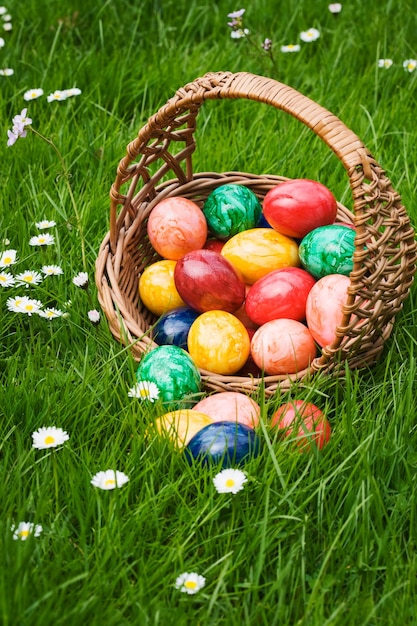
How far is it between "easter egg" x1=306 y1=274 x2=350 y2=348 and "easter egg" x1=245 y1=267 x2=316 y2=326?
55 millimetres

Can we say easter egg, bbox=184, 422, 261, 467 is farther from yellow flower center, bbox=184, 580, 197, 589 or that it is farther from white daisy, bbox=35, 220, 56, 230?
white daisy, bbox=35, 220, 56, 230

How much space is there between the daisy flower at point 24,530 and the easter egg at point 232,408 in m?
0.45

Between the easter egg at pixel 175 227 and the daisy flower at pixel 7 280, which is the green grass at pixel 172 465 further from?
the easter egg at pixel 175 227

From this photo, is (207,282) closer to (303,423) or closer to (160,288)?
(160,288)

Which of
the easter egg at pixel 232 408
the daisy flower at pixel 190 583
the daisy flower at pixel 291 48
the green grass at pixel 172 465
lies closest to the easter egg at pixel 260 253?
the green grass at pixel 172 465

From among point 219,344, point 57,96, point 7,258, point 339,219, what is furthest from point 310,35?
point 219,344

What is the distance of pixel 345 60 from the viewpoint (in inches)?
125

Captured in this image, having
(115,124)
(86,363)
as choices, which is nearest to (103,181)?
(115,124)

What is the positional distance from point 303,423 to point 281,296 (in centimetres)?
40

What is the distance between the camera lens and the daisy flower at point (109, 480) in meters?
1.50

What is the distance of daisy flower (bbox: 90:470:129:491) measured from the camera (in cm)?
150

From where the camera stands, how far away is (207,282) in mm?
1999

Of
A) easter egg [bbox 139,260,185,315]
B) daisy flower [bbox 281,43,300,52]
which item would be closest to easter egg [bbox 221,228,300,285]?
easter egg [bbox 139,260,185,315]

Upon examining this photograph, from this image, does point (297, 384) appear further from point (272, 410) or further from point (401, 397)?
point (401, 397)
